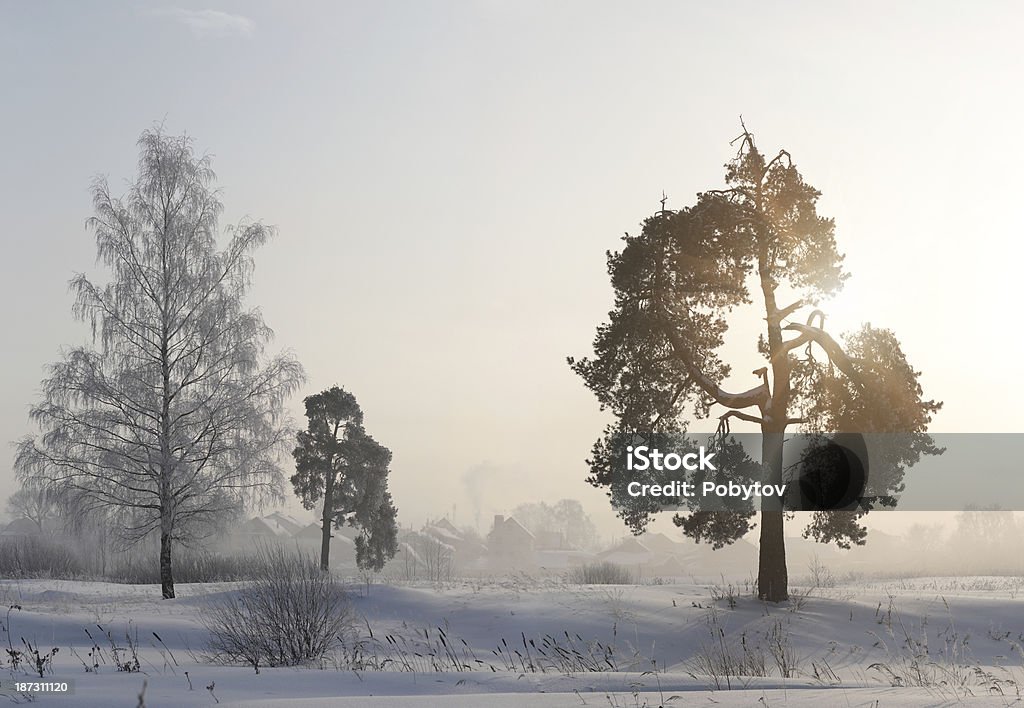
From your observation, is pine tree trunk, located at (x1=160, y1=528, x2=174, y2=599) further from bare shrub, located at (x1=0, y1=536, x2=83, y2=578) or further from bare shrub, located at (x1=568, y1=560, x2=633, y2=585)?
bare shrub, located at (x1=568, y1=560, x2=633, y2=585)

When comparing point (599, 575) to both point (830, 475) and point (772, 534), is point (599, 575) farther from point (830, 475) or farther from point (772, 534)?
point (830, 475)

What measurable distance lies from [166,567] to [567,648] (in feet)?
43.9

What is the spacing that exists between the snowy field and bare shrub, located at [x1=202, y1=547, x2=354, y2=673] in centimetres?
51

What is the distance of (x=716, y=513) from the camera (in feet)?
64.0

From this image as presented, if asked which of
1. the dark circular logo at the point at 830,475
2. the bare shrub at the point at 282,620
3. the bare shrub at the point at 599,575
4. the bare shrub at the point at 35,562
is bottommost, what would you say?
the bare shrub at the point at 599,575

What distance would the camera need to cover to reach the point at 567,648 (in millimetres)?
14453

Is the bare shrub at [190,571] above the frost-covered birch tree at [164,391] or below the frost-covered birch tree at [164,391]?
below

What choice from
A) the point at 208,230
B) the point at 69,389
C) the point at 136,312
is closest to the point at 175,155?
the point at 208,230

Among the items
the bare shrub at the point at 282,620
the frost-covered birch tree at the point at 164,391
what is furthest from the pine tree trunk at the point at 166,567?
the bare shrub at the point at 282,620

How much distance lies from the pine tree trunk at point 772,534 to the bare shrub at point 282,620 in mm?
10572

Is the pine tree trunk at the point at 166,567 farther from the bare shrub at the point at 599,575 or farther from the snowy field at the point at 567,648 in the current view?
the bare shrub at the point at 599,575

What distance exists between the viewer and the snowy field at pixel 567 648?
23.6 feet

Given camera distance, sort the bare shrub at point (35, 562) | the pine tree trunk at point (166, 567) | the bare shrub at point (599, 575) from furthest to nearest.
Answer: the bare shrub at point (35, 562) → the bare shrub at point (599, 575) → the pine tree trunk at point (166, 567)

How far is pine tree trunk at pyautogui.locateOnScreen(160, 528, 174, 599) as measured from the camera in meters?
23.0
